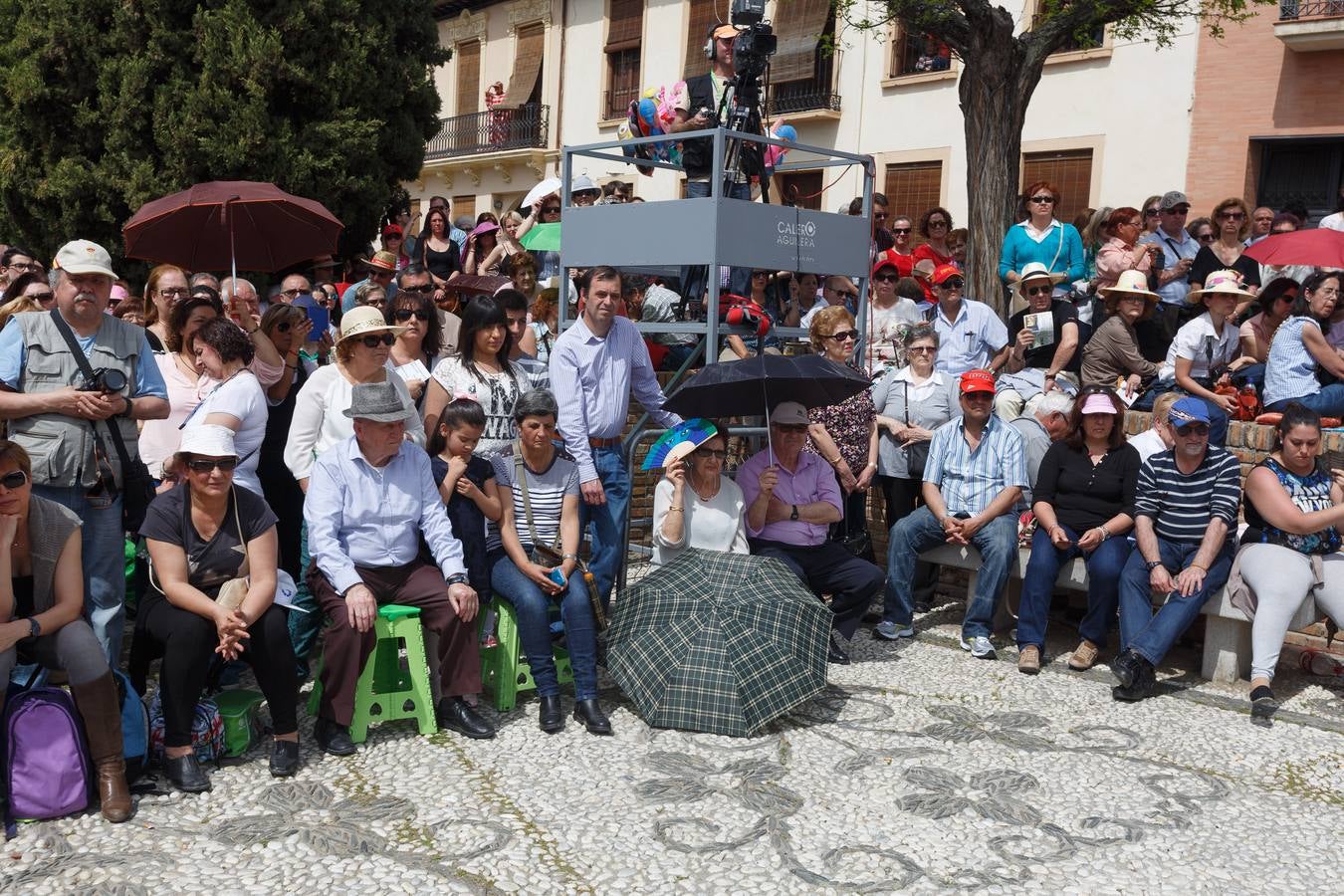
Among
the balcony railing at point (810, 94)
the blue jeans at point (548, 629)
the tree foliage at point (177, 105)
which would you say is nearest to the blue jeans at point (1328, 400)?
the blue jeans at point (548, 629)

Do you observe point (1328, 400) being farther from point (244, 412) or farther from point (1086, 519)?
point (244, 412)

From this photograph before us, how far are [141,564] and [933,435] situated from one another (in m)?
4.06

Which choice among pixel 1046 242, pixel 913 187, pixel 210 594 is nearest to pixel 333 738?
pixel 210 594

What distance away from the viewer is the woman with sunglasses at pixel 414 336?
20.0ft

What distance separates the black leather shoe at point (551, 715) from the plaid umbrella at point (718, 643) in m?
0.30

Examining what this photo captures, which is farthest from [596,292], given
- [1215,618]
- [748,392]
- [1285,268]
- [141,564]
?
[1285,268]

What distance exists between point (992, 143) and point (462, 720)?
284 inches

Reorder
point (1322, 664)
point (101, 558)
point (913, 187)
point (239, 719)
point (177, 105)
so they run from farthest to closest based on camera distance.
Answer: point (913, 187)
point (177, 105)
point (1322, 664)
point (101, 558)
point (239, 719)

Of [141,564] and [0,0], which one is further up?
[0,0]

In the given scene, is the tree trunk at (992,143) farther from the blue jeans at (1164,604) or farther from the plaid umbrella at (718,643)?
the plaid umbrella at (718,643)

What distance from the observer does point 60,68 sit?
13.2 metres

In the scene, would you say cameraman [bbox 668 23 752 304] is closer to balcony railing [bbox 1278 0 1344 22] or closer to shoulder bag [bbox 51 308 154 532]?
shoulder bag [bbox 51 308 154 532]

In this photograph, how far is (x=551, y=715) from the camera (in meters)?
5.07

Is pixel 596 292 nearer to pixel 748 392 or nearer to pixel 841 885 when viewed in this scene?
pixel 748 392
